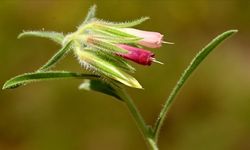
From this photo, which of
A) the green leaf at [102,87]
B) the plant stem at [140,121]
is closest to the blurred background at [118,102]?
the green leaf at [102,87]

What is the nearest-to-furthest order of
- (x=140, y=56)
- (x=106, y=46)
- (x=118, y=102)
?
(x=140, y=56)
(x=106, y=46)
(x=118, y=102)

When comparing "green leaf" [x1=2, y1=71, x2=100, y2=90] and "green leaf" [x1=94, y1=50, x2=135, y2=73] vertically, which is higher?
"green leaf" [x1=94, y1=50, x2=135, y2=73]

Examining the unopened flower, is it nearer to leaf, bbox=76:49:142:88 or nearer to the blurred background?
leaf, bbox=76:49:142:88

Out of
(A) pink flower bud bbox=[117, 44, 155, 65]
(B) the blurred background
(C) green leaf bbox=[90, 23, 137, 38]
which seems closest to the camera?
(A) pink flower bud bbox=[117, 44, 155, 65]

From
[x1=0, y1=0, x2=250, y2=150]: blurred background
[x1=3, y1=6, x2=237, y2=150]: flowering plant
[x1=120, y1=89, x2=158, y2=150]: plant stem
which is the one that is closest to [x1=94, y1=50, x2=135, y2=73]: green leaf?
[x1=3, y1=6, x2=237, y2=150]: flowering plant

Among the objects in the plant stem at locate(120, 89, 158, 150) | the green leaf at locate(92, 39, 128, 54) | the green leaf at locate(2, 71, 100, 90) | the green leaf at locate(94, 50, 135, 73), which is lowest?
the plant stem at locate(120, 89, 158, 150)

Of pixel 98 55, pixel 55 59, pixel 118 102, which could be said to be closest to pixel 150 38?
pixel 98 55

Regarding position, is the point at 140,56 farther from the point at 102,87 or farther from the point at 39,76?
the point at 39,76
